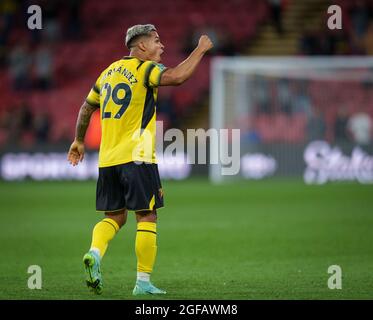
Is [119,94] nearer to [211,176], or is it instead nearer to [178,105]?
[211,176]

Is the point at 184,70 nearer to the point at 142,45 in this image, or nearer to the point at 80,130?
the point at 142,45

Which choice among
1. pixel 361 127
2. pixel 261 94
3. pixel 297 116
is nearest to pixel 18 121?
pixel 261 94

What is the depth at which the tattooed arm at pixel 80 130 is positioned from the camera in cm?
805

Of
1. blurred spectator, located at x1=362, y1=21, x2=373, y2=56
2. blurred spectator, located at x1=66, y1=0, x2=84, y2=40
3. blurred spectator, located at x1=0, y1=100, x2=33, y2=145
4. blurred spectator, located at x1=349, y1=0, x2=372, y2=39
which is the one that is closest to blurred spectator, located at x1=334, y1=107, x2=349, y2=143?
blurred spectator, located at x1=362, y1=21, x2=373, y2=56

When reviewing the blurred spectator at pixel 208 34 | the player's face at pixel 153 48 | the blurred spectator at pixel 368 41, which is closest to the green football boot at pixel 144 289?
the player's face at pixel 153 48

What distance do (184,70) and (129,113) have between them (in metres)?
0.63

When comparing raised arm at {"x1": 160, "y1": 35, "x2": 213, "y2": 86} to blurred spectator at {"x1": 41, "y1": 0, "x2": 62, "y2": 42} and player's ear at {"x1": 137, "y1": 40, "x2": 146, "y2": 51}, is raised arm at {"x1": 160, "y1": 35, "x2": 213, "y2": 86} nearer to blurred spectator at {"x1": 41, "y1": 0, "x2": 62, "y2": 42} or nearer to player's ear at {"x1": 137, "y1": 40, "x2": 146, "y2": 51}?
player's ear at {"x1": 137, "y1": 40, "x2": 146, "y2": 51}

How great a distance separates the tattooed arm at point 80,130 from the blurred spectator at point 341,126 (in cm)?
1668

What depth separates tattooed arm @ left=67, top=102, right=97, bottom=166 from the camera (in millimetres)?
8055

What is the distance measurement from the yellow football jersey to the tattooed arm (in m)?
0.34

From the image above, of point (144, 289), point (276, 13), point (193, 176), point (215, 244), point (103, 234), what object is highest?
point (276, 13)

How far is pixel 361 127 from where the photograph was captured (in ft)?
80.1

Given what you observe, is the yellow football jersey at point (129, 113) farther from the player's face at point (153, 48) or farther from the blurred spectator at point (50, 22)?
Answer: the blurred spectator at point (50, 22)

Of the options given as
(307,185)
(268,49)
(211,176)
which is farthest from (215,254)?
(268,49)
